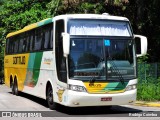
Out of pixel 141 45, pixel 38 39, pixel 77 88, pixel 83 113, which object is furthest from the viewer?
pixel 38 39

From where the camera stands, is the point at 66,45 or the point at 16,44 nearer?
the point at 66,45

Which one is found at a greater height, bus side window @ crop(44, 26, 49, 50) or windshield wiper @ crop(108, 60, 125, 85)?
bus side window @ crop(44, 26, 49, 50)

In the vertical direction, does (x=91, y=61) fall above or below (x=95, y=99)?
above

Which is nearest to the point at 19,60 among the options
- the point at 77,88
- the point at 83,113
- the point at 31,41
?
the point at 31,41

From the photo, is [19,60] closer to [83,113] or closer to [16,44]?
A: [16,44]

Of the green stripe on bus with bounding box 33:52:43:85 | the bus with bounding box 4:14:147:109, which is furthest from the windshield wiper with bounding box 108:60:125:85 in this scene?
the green stripe on bus with bounding box 33:52:43:85

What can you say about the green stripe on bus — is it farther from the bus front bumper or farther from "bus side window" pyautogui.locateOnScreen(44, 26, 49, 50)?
the bus front bumper

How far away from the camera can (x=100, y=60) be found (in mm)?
13664

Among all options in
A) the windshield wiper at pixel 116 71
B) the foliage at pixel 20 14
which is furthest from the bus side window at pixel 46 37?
the foliage at pixel 20 14

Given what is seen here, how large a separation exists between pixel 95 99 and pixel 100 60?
1271 mm

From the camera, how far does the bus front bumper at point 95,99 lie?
1327cm

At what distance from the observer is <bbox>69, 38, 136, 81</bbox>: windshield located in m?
13.5

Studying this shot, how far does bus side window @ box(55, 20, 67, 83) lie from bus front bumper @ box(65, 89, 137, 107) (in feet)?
2.38

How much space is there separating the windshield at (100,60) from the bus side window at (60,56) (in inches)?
20.3
